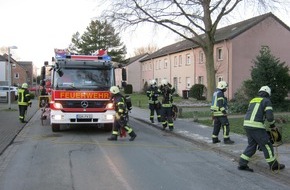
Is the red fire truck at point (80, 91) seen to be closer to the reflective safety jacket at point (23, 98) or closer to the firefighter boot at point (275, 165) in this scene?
the reflective safety jacket at point (23, 98)

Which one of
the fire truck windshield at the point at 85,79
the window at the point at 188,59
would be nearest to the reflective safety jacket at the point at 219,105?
the fire truck windshield at the point at 85,79

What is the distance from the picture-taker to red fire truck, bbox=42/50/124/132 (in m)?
13.8

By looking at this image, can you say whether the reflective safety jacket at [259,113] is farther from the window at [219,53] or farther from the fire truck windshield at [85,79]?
the window at [219,53]

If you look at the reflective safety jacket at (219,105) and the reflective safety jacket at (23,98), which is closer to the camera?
the reflective safety jacket at (219,105)

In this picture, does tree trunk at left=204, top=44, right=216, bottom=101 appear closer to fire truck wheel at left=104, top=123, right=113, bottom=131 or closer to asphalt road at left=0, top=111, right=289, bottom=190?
fire truck wheel at left=104, top=123, right=113, bottom=131

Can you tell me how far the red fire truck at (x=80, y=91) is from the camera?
13.8m

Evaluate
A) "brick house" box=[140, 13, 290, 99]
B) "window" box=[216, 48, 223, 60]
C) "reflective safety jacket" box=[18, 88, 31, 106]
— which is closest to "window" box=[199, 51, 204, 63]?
"brick house" box=[140, 13, 290, 99]

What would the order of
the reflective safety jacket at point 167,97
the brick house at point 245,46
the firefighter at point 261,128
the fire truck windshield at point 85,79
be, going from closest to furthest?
the firefighter at point 261,128 < the fire truck windshield at point 85,79 < the reflective safety jacket at point 167,97 < the brick house at point 245,46

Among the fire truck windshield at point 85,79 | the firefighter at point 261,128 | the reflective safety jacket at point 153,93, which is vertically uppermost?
the fire truck windshield at point 85,79

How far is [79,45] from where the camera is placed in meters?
82.2

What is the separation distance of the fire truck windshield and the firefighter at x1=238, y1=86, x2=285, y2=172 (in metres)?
6.80

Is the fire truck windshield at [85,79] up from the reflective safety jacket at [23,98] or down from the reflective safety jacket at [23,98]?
up

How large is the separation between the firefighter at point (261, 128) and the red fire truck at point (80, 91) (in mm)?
6392

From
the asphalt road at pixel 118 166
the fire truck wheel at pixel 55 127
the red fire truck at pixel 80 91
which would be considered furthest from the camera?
the fire truck wheel at pixel 55 127
